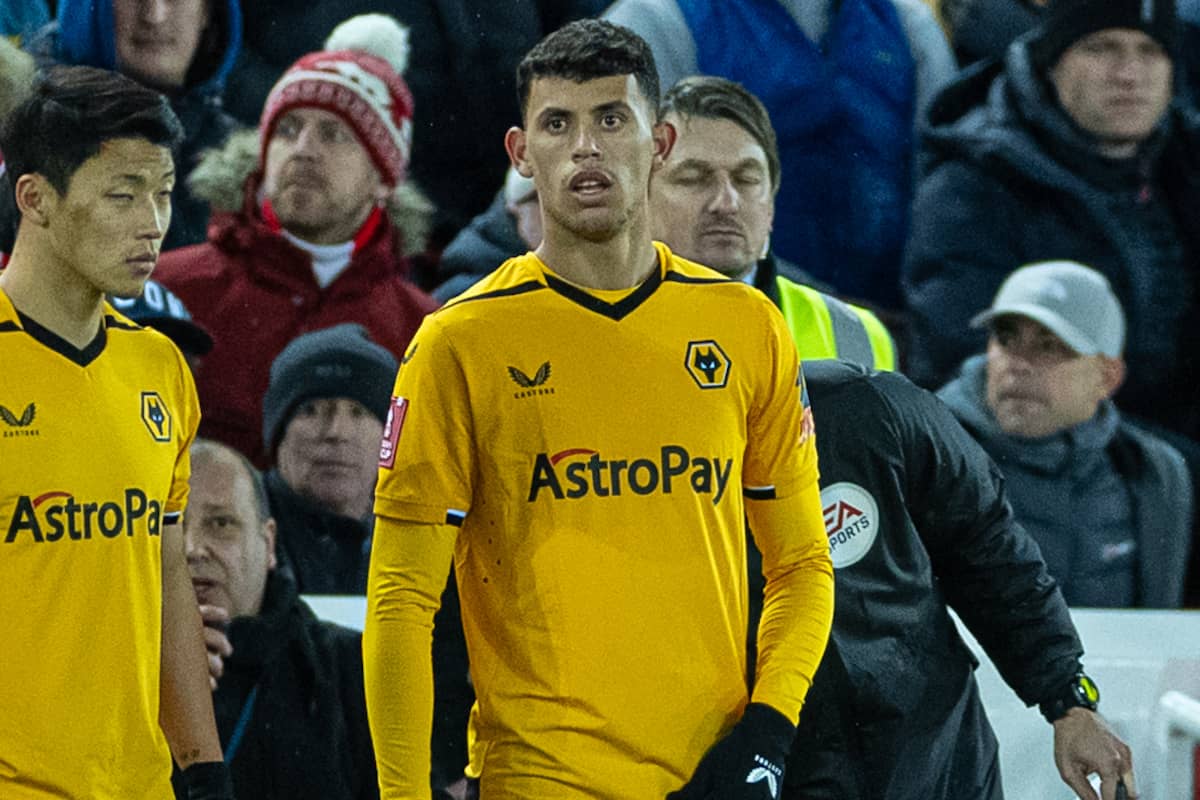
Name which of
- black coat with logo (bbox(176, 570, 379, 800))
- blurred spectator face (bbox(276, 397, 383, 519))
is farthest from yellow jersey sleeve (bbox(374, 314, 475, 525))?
blurred spectator face (bbox(276, 397, 383, 519))

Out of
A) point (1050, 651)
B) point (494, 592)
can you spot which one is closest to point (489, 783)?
point (494, 592)

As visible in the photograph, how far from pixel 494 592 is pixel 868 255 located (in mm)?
2758

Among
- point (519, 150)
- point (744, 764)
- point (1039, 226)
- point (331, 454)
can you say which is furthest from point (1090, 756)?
point (1039, 226)

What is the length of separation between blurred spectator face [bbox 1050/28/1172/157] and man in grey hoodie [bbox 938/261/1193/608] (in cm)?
54

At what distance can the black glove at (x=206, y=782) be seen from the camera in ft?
11.4

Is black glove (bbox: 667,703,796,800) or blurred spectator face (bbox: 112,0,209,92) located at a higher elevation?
blurred spectator face (bbox: 112,0,209,92)

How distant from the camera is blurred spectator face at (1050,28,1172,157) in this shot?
5.61 meters

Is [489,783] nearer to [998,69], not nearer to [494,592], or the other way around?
[494,592]

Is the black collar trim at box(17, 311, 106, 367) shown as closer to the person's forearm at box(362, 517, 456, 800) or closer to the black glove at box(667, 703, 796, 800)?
the person's forearm at box(362, 517, 456, 800)

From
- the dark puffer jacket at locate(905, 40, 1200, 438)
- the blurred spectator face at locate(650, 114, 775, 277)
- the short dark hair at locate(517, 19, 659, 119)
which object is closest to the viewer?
the short dark hair at locate(517, 19, 659, 119)

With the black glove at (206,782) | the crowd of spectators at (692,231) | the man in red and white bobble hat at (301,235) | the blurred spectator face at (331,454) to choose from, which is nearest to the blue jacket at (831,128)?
the crowd of spectators at (692,231)

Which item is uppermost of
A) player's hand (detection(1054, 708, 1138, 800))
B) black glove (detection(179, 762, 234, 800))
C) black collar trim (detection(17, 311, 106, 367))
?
black collar trim (detection(17, 311, 106, 367))

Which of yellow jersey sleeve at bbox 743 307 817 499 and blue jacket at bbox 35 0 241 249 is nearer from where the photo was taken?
→ yellow jersey sleeve at bbox 743 307 817 499

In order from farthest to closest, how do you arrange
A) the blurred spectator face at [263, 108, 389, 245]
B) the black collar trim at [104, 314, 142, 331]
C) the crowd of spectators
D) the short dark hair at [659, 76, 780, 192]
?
the blurred spectator face at [263, 108, 389, 245]
the crowd of spectators
the short dark hair at [659, 76, 780, 192]
the black collar trim at [104, 314, 142, 331]
